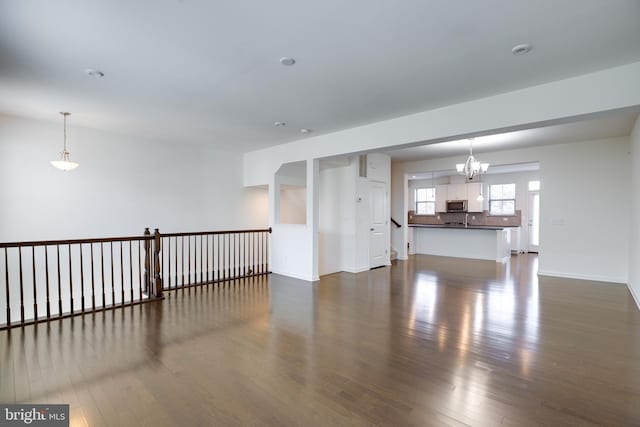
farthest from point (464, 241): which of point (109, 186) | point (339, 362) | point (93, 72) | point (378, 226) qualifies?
point (93, 72)

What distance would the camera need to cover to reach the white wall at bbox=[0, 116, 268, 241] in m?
4.65

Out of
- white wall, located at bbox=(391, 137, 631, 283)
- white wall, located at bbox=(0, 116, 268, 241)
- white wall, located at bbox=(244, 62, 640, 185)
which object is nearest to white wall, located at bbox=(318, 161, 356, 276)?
white wall, located at bbox=(244, 62, 640, 185)

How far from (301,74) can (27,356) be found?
371 cm

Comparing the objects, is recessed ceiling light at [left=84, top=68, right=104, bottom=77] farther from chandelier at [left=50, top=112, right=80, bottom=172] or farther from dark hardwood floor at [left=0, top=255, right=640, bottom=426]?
dark hardwood floor at [left=0, top=255, right=640, bottom=426]

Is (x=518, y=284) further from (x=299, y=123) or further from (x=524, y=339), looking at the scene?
(x=299, y=123)

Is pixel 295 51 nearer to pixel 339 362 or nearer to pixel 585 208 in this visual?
pixel 339 362

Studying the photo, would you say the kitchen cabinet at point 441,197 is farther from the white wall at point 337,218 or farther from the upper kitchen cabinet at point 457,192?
the white wall at point 337,218

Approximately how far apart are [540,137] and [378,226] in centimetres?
367

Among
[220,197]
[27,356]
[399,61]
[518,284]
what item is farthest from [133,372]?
[518,284]

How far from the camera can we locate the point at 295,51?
270 centimetres

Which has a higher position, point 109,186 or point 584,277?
point 109,186

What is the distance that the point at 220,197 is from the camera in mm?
7121

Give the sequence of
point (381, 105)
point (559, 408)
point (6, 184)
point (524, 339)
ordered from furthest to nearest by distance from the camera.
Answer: point (6, 184), point (381, 105), point (524, 339), point (559, 408)

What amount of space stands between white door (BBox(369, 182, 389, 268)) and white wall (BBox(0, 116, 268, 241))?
3158mm
